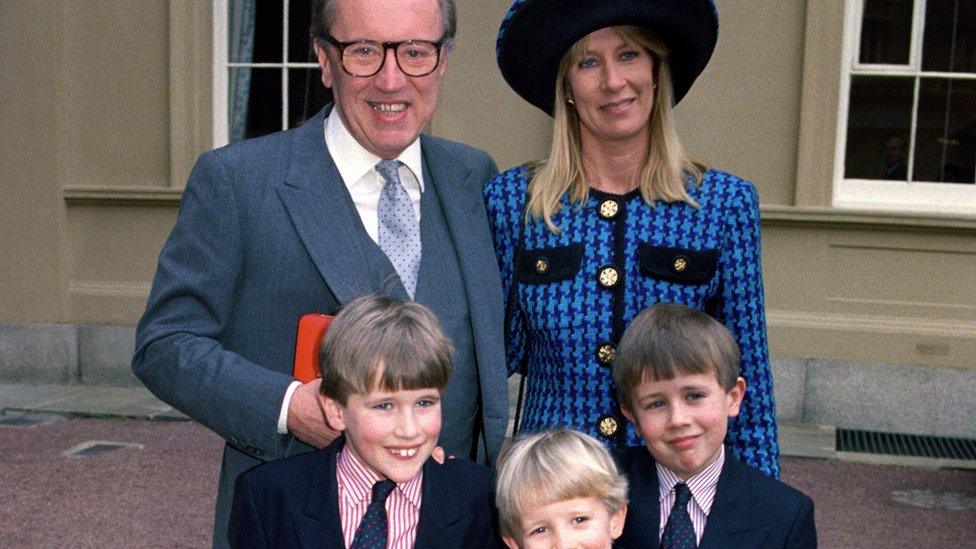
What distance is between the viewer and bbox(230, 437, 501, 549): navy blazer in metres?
2.08

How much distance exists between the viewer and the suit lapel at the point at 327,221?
217 cm

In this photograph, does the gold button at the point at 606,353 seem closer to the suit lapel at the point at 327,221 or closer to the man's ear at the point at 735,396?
the man's ear at the point at 735,396

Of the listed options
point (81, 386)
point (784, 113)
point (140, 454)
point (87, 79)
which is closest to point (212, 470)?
point (140, 454)

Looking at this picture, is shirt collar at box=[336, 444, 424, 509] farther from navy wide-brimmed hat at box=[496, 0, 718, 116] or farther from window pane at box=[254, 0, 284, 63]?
window pane at box=[254, 0, 284, 63]

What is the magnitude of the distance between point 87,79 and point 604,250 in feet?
21.1

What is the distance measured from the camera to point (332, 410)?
210 centimetres

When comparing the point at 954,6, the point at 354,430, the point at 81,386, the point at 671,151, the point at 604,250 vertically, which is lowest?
the point at 81,386

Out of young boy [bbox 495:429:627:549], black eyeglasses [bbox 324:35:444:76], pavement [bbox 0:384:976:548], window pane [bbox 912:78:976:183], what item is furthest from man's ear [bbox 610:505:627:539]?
window pane [bbox 912:78:976:183]

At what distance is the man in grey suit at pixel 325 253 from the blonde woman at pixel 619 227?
161mm

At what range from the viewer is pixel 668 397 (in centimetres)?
230

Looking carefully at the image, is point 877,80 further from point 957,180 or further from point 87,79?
point 87,79

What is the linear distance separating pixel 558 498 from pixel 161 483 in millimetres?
4137

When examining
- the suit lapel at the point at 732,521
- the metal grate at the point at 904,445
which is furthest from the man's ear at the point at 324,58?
the metal grate at the point at 904,445

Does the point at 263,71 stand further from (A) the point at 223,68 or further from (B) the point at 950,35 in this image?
(B) the point at 950,35
